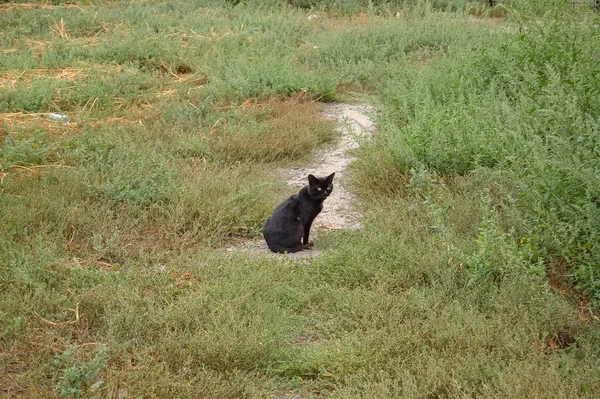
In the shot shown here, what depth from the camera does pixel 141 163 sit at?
7223 mm

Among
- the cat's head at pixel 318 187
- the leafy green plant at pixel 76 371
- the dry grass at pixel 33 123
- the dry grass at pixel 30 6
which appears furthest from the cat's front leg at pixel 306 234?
the dry grass at pixel 30 6

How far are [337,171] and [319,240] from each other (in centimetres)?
168

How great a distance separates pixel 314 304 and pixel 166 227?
5.79 feet

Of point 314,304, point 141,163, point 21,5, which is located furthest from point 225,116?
point 21,5

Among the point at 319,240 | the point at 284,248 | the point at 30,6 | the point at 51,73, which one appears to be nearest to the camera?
the point at 284,248

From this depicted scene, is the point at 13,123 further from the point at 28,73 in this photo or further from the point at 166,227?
the point at 166,227

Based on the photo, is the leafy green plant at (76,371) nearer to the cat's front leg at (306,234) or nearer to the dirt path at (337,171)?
the dirt path at (337,171)

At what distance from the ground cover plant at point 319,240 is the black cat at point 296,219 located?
8.8 inches

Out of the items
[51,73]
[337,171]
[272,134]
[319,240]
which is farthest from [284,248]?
[51,73]

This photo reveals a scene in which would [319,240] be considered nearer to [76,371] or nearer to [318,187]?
[318,187]

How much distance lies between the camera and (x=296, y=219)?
→ 6152 millimetres

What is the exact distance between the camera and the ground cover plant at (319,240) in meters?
4.30

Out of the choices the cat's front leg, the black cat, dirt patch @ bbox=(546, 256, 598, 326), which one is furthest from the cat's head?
dirt patch @ bbox=(546, 256, 598, 326)

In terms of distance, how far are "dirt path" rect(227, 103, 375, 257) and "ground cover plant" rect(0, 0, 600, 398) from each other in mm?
163
